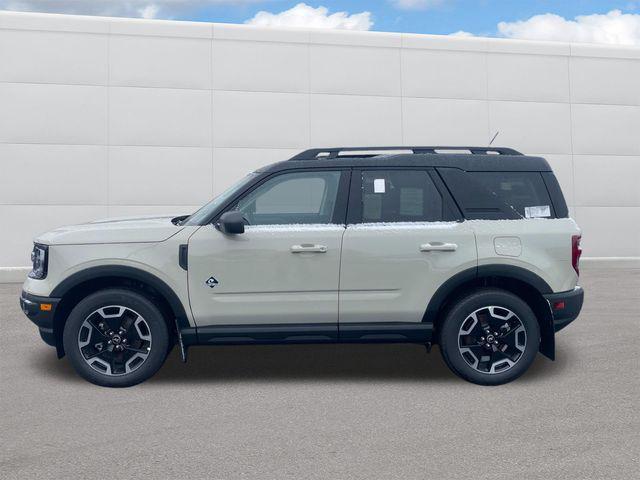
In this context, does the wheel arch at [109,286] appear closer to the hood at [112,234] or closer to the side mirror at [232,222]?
the hood at [112,234]

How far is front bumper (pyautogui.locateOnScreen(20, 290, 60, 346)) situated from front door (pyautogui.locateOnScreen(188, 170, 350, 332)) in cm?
109

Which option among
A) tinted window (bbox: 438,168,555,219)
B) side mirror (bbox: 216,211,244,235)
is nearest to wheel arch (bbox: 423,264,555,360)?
tinted window (bbox: 438,168,555,219)

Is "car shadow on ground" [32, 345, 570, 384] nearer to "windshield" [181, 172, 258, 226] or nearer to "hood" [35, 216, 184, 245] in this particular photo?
"hood" [35, 216, 184, 245]

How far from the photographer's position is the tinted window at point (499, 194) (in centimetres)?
654

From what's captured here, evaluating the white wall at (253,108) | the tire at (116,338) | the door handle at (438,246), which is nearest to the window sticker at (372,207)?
the door handle at (438,246)

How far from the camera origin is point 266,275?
20.9 ft

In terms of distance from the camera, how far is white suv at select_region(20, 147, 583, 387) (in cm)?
636

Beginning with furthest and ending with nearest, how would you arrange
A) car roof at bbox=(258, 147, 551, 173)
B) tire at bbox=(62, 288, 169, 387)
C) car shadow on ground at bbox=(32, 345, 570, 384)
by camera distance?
car shadow on ground at bbox=(32, 345, 570, 384), car roof at bbox=(258, 147, 551, 173), tire at bbox=(62, 288, 169, 387)

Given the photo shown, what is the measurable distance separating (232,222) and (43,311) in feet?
5.44

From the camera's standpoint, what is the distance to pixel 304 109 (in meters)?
17.9

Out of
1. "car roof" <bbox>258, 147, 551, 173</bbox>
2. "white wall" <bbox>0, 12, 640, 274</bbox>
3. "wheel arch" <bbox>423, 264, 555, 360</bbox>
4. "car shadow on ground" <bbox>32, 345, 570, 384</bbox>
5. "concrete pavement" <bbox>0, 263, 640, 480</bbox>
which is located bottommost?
"concrete pavement" <bbox>0, 263, 640, 480</bbox>

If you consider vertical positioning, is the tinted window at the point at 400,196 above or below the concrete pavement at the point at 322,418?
above

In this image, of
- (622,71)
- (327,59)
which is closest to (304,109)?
(327,59)

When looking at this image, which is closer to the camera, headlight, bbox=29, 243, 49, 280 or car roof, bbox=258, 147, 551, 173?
headlight, bbox=29, 243, 49, 280
